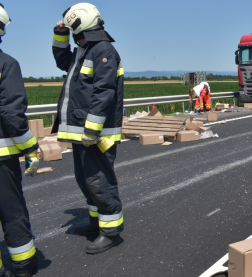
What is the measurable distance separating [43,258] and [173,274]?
4.01ft

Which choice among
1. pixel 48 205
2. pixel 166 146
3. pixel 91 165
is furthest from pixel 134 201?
pixel 166 146

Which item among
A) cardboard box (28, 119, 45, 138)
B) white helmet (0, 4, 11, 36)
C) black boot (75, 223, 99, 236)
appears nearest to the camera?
white helmet (0, 4, 11, 36)

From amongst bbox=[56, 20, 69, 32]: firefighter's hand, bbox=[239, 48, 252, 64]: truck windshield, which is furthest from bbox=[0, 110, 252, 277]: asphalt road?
bbox=[239, 48, 252, 64]: truck windshield

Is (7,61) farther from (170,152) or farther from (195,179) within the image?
(170,152)

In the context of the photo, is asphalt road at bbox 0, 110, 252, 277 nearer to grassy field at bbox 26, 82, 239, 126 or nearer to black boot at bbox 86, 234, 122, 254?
black boot at bbox 86, 234, 122, 254

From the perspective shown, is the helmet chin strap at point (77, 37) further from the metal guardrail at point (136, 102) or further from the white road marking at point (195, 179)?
the metal guardrail at point (136, 102)

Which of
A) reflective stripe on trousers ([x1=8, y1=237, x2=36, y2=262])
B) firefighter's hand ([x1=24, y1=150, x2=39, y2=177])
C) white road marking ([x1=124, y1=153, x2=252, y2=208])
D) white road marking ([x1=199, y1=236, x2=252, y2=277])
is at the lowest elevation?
white road marking ([x1=199, y1=236, x2=252, y2=277])

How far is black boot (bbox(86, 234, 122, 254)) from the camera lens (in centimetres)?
339

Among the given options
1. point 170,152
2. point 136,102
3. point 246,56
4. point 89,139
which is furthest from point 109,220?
point 246,56

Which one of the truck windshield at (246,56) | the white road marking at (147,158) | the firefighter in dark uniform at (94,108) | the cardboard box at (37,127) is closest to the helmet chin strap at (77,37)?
the firefighter in dark uniform at (94,108)

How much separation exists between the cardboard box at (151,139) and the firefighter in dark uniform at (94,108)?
497 cm

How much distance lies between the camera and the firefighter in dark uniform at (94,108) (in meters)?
3.16

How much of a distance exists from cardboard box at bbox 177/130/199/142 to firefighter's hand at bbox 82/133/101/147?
225 inches

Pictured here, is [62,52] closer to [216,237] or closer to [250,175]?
[216,237]
